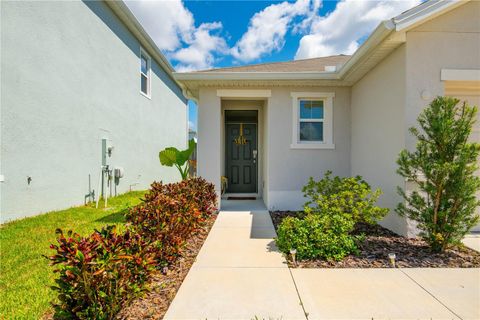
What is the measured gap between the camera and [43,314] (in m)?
2.36

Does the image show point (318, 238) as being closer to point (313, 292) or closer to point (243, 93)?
point (313, 292)

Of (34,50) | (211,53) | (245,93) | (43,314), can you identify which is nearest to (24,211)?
(34,50)

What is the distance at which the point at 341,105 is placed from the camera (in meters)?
6.62

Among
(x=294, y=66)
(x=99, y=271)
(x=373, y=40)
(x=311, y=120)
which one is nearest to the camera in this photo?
(x=99, y=271)

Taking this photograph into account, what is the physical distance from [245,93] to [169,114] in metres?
8.76

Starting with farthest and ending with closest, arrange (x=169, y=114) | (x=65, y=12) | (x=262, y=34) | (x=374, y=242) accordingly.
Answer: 1. (x=169, y=114)
2. (x=262, y=34)
3. (x=65, y=12)
4. (x=374, y=242)

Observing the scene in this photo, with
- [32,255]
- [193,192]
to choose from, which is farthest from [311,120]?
[32,255]

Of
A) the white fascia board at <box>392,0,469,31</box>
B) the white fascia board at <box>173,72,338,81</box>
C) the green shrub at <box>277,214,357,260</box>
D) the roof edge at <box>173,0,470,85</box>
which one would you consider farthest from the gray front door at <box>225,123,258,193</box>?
the white fascia board at <box>392,0,469,31</box>

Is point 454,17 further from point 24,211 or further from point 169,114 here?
point 169,114

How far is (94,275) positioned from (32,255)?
2.57m

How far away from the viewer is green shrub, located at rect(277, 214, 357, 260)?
144 inches

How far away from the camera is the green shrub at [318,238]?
3.65 m

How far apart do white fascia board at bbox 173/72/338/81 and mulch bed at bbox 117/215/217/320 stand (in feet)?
13.2

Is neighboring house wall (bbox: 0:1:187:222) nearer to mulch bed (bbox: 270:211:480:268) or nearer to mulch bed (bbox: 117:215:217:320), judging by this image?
mulch bed (bbox: 117:215:217:320)
